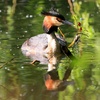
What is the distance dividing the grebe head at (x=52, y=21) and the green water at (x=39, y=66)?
1.81 feet

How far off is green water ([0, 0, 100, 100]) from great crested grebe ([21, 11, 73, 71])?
0.20 metres

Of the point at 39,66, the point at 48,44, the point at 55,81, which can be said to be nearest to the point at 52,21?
the point at 48,44

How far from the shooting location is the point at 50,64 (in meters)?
9.98

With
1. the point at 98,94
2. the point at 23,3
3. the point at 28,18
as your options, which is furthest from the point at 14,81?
the point at 23,3

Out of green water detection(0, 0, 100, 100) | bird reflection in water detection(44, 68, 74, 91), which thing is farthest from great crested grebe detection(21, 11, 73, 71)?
bird reflection in water detection(44, 68, 74, 91)

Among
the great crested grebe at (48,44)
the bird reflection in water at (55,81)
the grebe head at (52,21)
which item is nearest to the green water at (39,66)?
the bird reflection in water at (55,81)

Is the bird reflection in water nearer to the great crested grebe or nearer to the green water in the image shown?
the green water

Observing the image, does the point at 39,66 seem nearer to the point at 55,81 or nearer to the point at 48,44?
the point at 55,81

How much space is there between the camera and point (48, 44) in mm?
11148

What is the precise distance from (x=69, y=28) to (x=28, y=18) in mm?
2460

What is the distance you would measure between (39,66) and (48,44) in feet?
4.92

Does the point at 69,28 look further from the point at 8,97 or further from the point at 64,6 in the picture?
the point at 8,97

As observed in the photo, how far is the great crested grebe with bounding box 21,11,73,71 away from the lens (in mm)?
10544

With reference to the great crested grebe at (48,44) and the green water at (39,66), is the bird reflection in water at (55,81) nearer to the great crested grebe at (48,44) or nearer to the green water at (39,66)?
the green water at (39,66)
